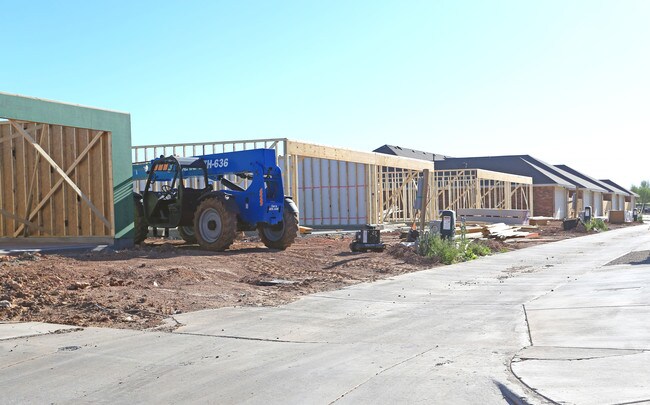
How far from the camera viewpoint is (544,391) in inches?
196

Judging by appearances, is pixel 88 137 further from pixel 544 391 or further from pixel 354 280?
pixel 544 391

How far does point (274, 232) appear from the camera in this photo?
1730 centimetres

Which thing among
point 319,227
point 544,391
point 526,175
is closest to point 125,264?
point 544,391

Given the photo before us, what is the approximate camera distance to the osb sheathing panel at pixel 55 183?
17172 millimetres

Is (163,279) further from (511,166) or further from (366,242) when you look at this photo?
(511,166)

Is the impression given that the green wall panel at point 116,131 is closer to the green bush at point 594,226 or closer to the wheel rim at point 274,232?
the wheel rim at point 274,232

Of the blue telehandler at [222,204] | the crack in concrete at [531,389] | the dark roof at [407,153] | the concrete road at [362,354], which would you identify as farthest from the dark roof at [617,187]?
the crack in concrete at [531,389]

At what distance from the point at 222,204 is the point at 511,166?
153 ft

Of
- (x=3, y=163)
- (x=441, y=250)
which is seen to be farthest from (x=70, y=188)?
(x=441, y=250)

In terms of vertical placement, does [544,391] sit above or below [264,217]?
below

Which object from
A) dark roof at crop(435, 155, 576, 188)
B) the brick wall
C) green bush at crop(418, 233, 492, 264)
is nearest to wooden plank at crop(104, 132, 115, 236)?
green bush at crop(418, 233, 492, 264)

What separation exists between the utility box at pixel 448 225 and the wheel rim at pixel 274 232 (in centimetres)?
424

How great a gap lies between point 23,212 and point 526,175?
1807 inches

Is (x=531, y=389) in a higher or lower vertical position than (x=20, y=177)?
lower
